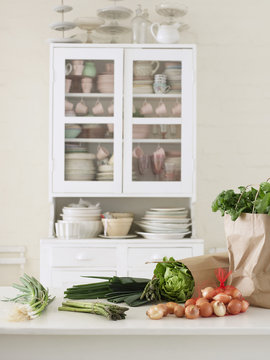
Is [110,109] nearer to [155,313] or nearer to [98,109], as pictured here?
[98,109]

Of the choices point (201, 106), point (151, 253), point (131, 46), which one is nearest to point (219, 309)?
point (151, 253)

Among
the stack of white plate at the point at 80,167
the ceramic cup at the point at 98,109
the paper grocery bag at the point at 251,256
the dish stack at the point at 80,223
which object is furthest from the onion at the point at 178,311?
the ceramic cup at the point at 98,109

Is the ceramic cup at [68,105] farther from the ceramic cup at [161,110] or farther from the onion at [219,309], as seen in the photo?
the onion at [219,309]

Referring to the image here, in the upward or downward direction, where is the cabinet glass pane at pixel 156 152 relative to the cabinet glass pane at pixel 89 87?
downward

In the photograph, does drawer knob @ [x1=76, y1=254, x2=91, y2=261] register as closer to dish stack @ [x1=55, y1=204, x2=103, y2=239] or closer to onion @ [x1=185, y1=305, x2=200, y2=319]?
dish stack @ [x1=55, y1=204, x2=103, y2=239]

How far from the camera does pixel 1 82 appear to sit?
381 cm

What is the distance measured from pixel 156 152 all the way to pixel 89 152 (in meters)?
0.45

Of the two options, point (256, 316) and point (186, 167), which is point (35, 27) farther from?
point (256, 316)

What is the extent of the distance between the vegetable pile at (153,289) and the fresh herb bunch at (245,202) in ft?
0.75

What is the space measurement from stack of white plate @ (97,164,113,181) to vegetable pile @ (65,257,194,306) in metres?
1.86

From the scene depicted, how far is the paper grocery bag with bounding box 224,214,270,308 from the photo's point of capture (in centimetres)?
153

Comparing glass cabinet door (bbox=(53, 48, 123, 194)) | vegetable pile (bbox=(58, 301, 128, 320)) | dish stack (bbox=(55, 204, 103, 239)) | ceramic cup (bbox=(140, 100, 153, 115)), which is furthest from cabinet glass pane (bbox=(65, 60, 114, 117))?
vegetable pile (bbox=(58, 301, 128, 320))

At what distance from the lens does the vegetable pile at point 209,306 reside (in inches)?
56.6

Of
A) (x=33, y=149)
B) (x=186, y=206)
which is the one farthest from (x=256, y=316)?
(x=33, y=149)
